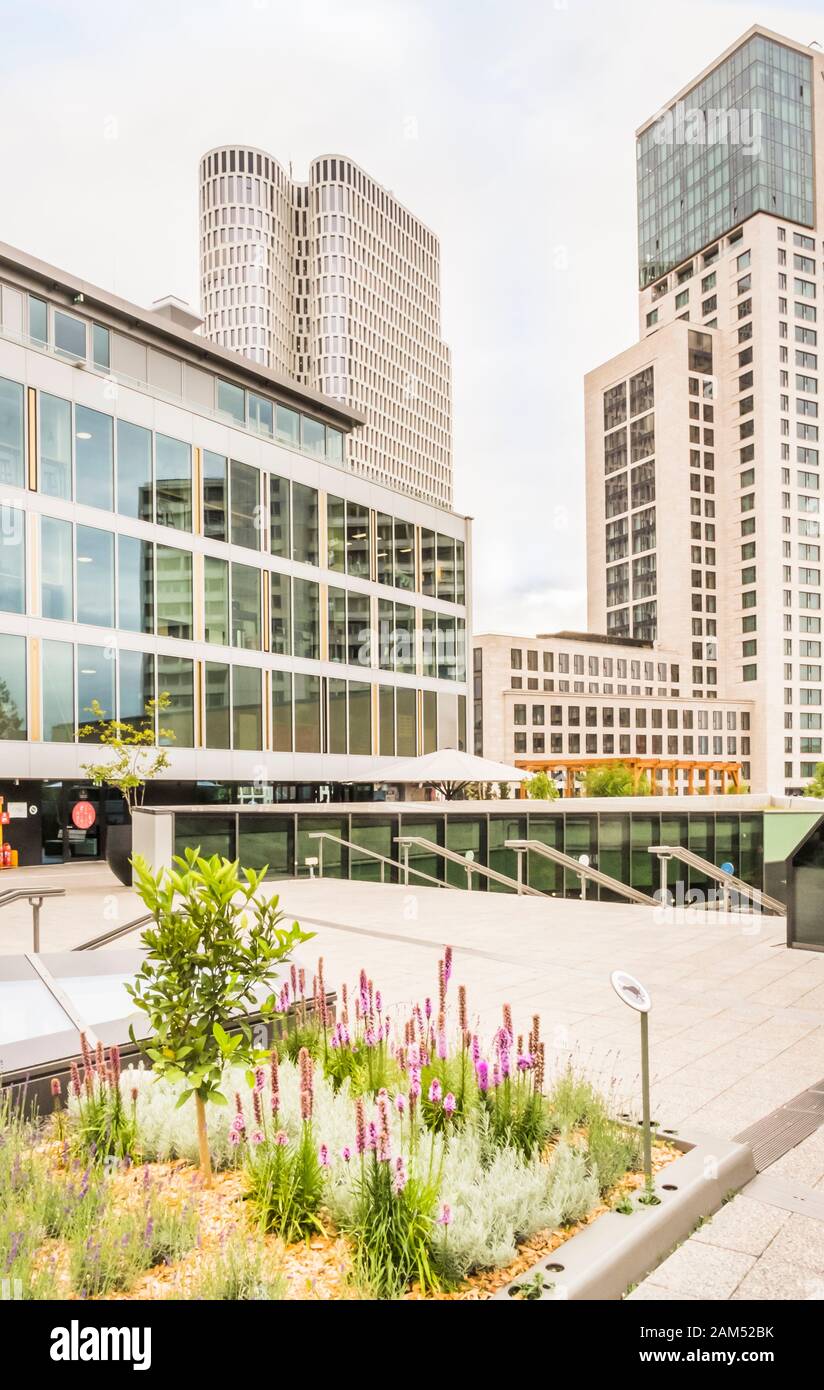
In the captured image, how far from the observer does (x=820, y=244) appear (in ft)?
365

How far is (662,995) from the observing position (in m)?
8.85

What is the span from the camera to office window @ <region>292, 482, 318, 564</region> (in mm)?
35000

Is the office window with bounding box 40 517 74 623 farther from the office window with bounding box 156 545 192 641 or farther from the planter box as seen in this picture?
the planter box

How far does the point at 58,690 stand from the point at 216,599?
22.9ft

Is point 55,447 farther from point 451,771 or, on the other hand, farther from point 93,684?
point 451,771

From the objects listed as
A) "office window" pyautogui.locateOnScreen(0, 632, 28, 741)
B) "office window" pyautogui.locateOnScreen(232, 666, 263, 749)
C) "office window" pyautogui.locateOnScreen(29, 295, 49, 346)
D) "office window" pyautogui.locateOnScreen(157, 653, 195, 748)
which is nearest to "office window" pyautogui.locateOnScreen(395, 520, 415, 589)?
"office window" pyautogui.locateOnScreen(232, 666, 263, 749)

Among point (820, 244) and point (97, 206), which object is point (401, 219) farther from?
point (97, 206)

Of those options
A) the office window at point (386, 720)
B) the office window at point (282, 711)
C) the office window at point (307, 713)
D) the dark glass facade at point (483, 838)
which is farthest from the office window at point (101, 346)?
the dark glass facade at point (483, 838)

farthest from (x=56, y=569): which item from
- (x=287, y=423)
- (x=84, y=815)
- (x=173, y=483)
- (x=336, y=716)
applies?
(x=287, y=423)

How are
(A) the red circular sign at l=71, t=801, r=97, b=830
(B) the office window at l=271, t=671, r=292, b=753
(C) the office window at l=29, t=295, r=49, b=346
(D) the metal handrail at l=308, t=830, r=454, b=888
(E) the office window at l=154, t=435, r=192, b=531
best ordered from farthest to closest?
Answer: (B) the office window at l=271, t=671, r=292, b=753
(E) the office window at l=154, t=435, r=192, b=531
(C) the office window at l=29, t=295, r=49, b=346
(A) the red circular sign at l=71, t=801, r=97, b=830
(D) the metal handrail at l=308, t=830, r=454, b=888

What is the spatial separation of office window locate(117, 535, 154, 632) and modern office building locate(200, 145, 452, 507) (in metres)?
100

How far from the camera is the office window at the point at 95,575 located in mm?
27344

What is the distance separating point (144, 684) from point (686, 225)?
398ft
